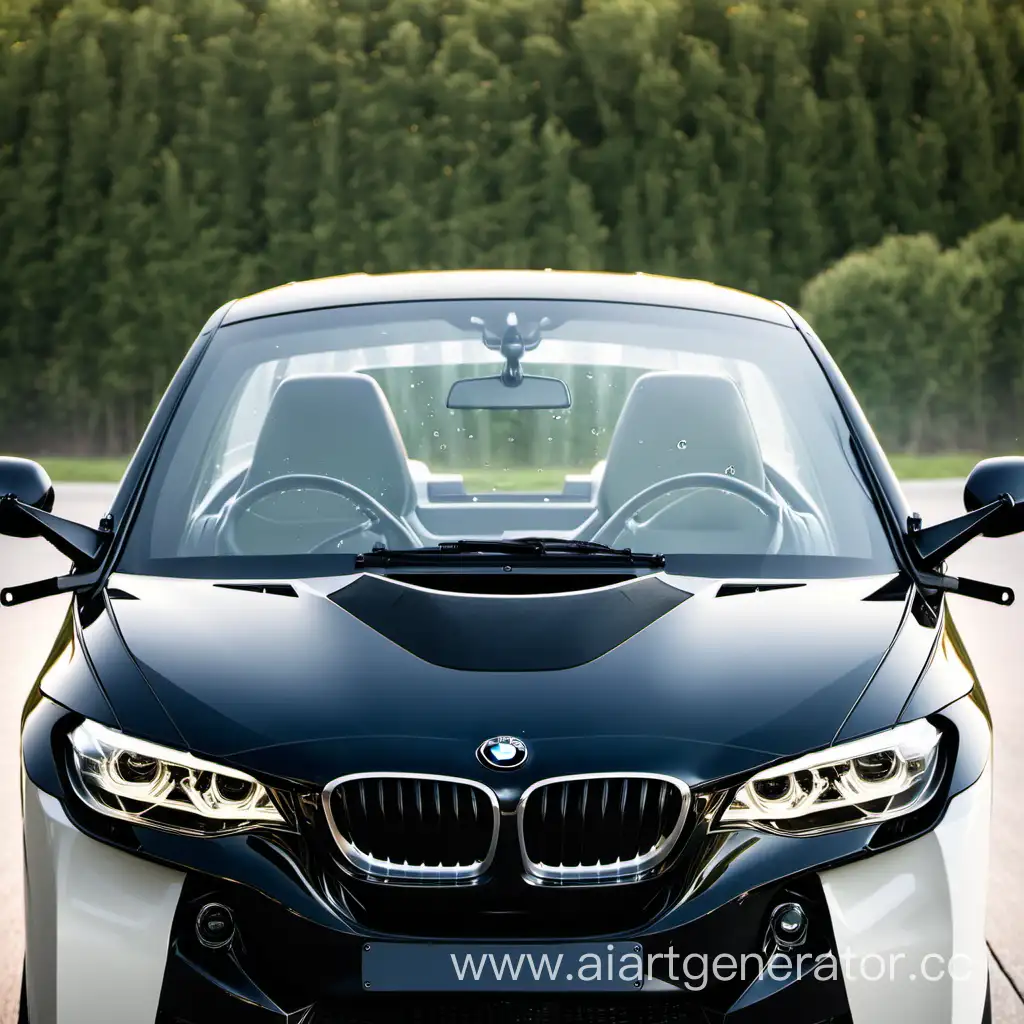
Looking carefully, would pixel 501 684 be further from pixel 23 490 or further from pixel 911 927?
pixel 23 490

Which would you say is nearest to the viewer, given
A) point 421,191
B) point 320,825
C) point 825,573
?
point 320,825

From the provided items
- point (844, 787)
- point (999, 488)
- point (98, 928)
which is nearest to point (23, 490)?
point (98, 928)

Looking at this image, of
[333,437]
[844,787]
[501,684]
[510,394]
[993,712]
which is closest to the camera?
[844,787]

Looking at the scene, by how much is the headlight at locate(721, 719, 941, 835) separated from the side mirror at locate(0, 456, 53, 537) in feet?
4.70

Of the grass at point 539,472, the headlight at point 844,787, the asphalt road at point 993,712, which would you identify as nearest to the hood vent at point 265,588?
the headlight at point 844,787

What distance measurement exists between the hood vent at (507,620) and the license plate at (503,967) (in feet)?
1.49

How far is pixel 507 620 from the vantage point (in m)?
3.01

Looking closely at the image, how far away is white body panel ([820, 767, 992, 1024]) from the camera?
101 inches

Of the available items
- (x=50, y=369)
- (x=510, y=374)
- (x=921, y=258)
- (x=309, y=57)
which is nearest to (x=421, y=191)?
(x=309, y=57)

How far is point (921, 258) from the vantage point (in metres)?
50.0

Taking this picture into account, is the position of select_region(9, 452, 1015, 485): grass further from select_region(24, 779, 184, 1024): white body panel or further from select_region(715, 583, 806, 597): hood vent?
select_region(24, 779, 184, 1024): white body panel

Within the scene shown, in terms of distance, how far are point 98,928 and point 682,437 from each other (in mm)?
2001

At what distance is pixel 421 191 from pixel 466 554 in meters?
60.2

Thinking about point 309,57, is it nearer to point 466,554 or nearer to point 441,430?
point 441,430
